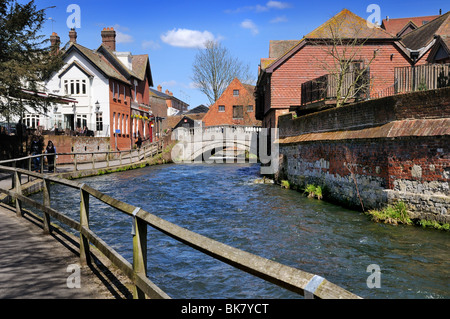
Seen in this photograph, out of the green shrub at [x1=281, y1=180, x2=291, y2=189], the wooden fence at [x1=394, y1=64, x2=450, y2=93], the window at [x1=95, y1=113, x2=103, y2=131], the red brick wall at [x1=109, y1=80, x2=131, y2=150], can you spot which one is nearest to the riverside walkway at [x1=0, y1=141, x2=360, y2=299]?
the green shrub at [x1=281, y1=180, x2=291, y2=189]

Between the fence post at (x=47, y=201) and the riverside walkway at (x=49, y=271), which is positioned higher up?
the fence post at (x=47, y=201)

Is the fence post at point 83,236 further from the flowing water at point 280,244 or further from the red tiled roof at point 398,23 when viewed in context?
the red tiled roof at point 398,23

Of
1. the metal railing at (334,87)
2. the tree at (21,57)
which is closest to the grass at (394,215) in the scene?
the metal railing at (334,87)

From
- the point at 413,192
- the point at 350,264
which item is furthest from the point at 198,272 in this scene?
the point at 413,192

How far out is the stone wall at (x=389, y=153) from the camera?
9.84 metres

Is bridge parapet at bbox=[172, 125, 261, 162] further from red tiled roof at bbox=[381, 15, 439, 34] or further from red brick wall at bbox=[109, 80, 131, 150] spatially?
red tiled roof at bbox=[381, 15, 439, 34]

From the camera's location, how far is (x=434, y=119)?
9.98 metres

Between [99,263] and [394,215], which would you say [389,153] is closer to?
[394,215]

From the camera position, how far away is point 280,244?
30.3 ft

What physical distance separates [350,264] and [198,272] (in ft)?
9.55

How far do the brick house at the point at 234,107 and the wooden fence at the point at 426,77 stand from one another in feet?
132

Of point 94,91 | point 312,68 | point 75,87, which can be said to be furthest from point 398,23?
point 75,87

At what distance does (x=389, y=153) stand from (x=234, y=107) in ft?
157
